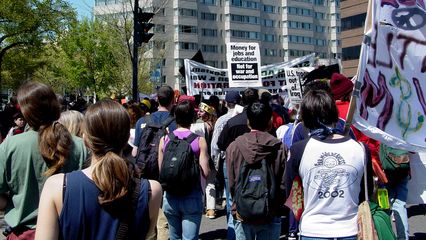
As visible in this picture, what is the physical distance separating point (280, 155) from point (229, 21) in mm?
91615

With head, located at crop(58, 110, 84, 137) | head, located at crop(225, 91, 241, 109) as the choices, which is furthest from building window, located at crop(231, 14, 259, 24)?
head, located at crop(58, 110, 84, 137)

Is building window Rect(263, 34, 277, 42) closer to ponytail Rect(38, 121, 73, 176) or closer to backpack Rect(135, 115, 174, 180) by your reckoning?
backpack Rect(135, 115, 174, 180)

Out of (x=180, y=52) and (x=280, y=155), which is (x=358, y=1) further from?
(x=280, y=155)

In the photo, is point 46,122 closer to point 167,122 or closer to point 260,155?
point 260,155

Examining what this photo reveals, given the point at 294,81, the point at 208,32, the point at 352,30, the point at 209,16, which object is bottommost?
the point at 294,81

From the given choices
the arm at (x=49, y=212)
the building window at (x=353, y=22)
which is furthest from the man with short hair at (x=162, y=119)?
the building window at (x=353, y=22)

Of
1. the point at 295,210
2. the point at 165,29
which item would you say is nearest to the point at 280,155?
the point at 295,210

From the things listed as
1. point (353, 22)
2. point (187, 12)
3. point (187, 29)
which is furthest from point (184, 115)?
point (187, 12)

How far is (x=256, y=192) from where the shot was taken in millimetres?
4582

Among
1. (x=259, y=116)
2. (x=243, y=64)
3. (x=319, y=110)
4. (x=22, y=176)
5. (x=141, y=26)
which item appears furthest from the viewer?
(x=141, y=26)

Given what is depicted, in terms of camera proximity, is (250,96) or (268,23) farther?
(268,23)

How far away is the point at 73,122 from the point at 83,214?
2049 mm

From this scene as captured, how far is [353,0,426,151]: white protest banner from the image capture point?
3533 millimetres

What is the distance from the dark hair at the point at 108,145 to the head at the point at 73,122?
1.82 m
